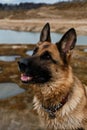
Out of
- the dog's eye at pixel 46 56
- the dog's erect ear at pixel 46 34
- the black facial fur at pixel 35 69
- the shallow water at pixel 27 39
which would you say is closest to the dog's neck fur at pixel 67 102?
the black facial fur at pixel 35 69

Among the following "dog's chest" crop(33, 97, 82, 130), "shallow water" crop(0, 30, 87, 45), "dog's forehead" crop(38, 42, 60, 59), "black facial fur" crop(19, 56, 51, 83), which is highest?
"dog's forehead" crop(38, 42, 60, 59)

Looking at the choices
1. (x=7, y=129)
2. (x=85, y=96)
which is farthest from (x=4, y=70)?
(x=85, y=96)

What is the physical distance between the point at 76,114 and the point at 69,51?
6.89ft

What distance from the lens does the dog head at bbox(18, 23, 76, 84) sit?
987cm

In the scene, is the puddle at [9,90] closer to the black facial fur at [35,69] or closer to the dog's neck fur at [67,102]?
the dog's neck fur at [67,102]

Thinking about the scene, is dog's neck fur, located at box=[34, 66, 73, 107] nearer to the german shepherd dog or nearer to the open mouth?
the german shepherd dog

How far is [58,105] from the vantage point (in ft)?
35.1

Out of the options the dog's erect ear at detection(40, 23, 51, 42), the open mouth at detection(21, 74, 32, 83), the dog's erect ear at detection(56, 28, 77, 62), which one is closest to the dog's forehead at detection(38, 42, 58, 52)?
the dog's erect ear at detection(56, 28, 77, 62)

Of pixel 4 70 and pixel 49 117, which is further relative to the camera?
pixel 4 70

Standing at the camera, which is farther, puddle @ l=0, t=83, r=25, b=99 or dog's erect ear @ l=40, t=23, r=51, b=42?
puddle @ l=0, t=83, r=25, b=99

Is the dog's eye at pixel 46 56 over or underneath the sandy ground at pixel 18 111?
over

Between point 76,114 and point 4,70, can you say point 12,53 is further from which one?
point 76,114

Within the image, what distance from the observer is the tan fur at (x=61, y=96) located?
10.3 metres

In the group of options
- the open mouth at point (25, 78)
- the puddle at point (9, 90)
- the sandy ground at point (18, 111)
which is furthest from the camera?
Answer: the puddle at point (9, 90)
